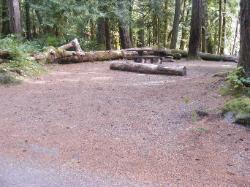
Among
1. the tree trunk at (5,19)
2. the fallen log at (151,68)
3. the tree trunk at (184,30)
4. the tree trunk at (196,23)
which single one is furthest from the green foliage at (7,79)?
the tree trunk at (184,30)

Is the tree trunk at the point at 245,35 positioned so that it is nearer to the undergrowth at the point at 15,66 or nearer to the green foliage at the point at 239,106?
the green foliage at the point at 239,106

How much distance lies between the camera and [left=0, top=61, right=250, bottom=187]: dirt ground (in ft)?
15.5

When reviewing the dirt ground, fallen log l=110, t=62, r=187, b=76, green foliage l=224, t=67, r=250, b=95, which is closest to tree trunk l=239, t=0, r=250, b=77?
green foliage l=224, t=67, r=250, b=95

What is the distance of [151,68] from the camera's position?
1265 cm

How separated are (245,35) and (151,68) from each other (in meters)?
5.13

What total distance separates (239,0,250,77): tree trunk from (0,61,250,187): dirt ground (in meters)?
0.83

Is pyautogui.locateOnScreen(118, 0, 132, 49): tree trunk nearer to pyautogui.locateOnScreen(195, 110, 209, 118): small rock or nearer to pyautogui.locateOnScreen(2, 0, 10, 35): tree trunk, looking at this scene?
pyautogui.locateOnScreen(2, 0, 10, 35): tree trunk

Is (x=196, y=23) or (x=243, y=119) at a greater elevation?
(x=196, y=23)

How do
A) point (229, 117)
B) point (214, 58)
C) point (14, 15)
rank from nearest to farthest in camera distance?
point (229, 117)
point (14, 15)
point (214, 58)

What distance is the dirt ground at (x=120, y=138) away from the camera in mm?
4738

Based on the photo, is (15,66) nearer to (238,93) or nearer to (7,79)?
(7,79)

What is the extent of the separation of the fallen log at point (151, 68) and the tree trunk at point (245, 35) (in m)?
4.27

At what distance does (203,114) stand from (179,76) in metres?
5.24

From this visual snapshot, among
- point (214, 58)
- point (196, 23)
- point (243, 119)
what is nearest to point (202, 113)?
point (243, 119)
